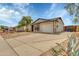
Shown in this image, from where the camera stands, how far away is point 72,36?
133 centimetres

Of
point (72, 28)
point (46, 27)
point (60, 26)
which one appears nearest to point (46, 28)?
point (46, 27)

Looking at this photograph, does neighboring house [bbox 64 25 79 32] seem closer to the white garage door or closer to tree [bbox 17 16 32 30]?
the white garage door

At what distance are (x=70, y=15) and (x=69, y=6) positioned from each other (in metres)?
0.09

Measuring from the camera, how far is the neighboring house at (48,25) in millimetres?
1335

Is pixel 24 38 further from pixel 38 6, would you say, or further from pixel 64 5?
pixel 64 5

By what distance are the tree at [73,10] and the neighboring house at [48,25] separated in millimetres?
125

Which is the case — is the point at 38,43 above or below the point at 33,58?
above

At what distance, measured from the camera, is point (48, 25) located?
53.4 inches

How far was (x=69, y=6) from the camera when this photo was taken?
1.32m

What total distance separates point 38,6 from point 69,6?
0.31m

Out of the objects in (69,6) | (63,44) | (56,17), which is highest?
(69,6)

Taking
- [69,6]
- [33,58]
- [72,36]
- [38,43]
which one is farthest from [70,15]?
[33,58]

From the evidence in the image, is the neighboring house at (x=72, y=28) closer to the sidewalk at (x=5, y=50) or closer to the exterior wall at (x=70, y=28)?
the exterior wall at (x=70, y=28)

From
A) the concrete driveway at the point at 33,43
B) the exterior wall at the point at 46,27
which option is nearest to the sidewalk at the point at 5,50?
the concrete driveway at the point at 33,43
